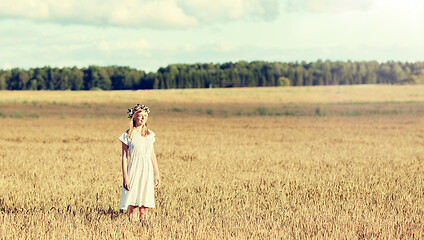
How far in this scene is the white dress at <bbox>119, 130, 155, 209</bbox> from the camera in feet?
21.6

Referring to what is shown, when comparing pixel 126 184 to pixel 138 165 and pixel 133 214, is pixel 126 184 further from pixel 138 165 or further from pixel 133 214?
pixel 133 214

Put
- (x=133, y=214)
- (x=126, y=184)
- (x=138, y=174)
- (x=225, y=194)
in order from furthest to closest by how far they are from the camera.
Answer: (x=225, y=194) < (x=133, y=214) < (x=138, y=174) < (x=126, y=184)

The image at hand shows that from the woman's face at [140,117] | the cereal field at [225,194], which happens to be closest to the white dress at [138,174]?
the woman's face at [140,117]

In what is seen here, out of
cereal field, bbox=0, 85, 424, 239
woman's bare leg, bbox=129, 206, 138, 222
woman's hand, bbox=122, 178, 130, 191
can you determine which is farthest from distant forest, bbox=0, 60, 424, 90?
woman's hand, bbox=122, 178, 130, 191

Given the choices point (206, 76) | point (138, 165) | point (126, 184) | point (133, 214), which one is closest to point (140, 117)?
point (138, 165)

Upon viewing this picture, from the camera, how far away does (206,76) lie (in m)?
136

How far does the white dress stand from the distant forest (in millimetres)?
113844

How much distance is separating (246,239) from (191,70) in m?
136

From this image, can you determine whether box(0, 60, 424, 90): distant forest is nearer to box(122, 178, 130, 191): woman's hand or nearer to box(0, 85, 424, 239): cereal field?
box(0, 85, 424, 239): cereal field

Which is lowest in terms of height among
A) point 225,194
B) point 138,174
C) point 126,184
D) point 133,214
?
point 225,194

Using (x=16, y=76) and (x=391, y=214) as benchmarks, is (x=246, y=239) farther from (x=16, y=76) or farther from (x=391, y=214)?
(x=16, y=76)

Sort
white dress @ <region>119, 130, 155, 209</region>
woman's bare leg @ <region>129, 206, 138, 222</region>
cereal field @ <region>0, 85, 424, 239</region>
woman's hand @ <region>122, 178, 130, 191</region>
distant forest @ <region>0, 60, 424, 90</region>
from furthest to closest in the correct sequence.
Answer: distant forest @ <region>0, 60, 424, 90</region> < woman's bare leg @ <region>129, 206, 138, 222</region> < white dress @ <region>119, 130, 155, 209</region> < woman's hand @ <region>122, 178, 130, 191</region> < cereal field @ <region>0, 85, 424, 239</region>

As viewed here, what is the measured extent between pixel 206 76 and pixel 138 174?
5127 inches

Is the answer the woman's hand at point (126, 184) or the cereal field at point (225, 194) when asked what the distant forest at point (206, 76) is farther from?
the woman's hand at point (126, 184)
